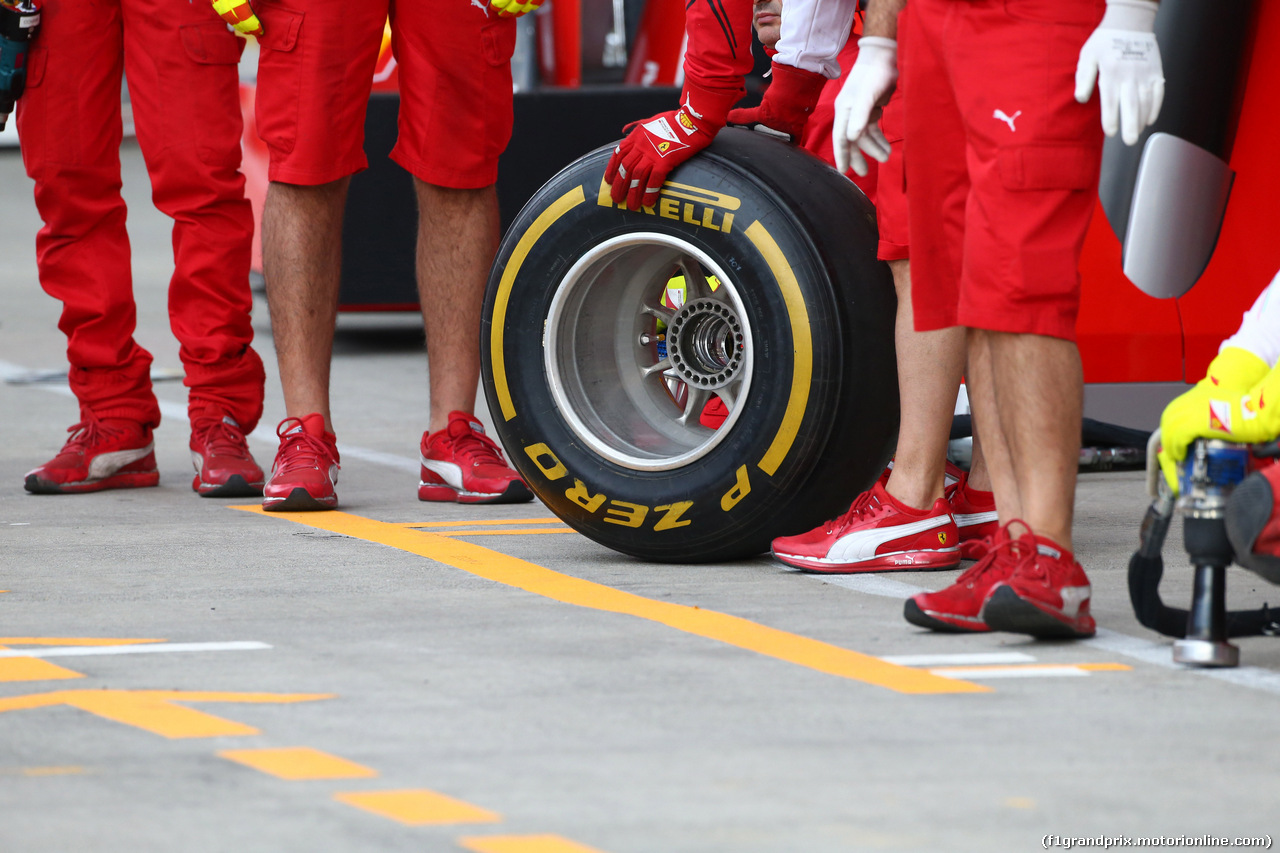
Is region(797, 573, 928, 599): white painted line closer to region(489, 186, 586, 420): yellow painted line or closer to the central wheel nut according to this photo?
the central wheel nut

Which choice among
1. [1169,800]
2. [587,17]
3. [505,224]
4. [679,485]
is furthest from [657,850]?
[587,17]

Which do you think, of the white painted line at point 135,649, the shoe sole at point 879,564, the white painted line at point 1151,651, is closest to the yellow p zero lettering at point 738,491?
the shoe sole at point 879,564

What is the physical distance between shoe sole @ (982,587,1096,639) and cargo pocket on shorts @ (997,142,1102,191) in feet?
1.93

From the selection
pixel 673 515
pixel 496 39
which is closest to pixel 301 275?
pixel 496 39

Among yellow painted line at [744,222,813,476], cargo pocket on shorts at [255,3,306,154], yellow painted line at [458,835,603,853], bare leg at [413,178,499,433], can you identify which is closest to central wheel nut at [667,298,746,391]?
yellow painted line at [744,222,813,476]

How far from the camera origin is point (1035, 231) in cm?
275

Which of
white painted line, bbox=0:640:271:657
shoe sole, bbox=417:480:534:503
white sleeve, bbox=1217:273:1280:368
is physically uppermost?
white sleeve, bbox=1217:273:1280:368

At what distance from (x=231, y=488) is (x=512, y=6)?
4.14 ft

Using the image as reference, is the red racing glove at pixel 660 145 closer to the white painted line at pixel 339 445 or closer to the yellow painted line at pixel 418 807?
the white painted line at pixel 339 445

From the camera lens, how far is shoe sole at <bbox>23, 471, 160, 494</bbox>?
4.41 metres

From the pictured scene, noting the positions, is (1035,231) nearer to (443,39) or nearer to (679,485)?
(679,485)

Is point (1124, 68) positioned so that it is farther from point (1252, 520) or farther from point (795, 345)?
point (795, 345)

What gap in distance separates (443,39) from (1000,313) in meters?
1.87

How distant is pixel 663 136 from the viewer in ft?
11.2
